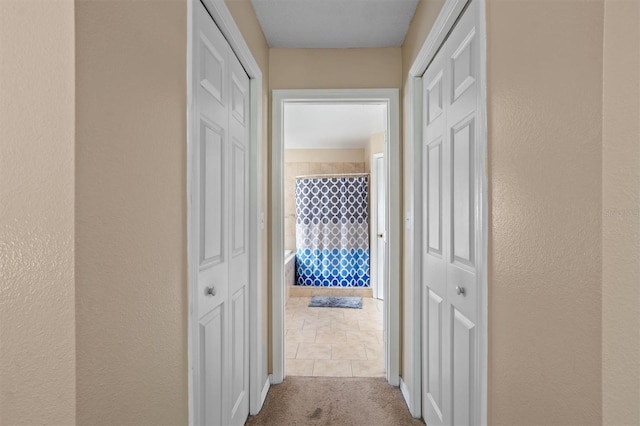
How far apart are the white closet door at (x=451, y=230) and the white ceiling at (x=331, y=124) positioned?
1689 mm

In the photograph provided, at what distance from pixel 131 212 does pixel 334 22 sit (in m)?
1.93

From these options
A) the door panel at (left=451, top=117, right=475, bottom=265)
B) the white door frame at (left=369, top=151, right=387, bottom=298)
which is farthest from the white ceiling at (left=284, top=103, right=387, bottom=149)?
the door panel at (left=451, top=117, right=475, bottom=265)

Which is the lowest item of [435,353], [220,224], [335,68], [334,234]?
[435,353]

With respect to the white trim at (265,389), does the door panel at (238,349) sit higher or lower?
higher

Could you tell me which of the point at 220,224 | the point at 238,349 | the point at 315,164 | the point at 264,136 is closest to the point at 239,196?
the point at 220,224

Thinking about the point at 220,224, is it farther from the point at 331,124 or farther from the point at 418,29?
the point at 331,124

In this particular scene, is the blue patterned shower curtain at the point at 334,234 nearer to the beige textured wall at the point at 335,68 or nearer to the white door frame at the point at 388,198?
the white door frame at the point at 388,198

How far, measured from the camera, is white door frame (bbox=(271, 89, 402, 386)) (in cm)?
258

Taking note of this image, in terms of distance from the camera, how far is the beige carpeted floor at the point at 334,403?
7.18ft

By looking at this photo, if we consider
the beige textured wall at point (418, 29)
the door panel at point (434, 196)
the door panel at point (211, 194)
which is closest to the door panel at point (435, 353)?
the door panel at point (434, 196)

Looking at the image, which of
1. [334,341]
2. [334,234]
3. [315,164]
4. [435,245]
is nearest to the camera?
[435,245]

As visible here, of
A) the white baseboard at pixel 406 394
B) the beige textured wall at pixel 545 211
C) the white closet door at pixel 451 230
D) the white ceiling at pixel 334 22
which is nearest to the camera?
the beige textured wall at pixel 545 211

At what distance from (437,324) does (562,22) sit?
1.48 meters

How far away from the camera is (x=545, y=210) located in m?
0.88
